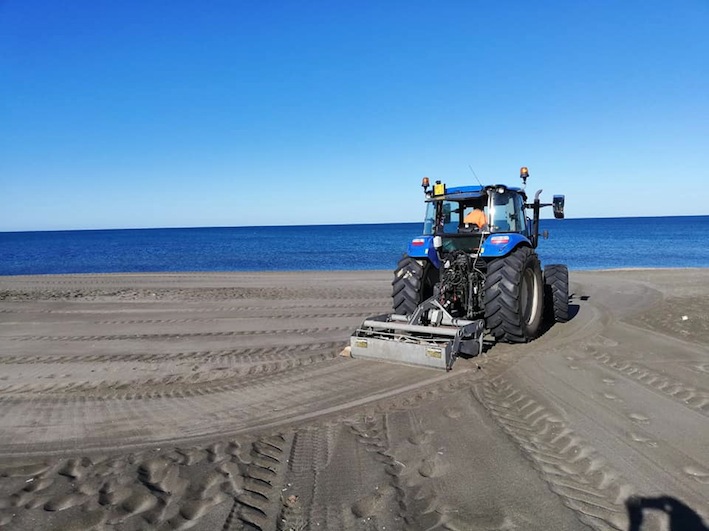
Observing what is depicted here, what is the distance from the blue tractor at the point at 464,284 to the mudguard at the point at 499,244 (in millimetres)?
13

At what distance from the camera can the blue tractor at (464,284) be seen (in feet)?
19.1

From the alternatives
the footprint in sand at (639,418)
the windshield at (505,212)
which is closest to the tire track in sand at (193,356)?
the windshield at (505,212)

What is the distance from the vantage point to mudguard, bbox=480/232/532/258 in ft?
21.9

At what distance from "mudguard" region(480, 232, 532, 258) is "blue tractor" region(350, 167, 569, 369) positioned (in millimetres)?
13

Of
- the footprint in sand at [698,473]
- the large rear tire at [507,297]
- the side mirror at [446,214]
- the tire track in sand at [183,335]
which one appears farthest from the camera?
the tire track in sand at [183,335]

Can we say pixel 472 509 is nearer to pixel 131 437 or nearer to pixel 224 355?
pixel 131 437

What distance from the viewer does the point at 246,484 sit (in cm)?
326

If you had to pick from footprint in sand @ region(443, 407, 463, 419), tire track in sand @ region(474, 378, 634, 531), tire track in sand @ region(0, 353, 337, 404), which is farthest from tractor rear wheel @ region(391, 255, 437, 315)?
footprint in sand @ region(443, 407, 463, 419)

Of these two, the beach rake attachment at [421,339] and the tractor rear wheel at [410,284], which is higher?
the tractor rear wheel at [410,284]

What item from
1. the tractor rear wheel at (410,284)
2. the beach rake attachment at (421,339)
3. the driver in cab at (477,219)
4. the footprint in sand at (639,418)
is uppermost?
the driver in cab at (477,219)

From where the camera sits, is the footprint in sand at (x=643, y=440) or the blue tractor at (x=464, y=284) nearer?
the footprint in sand at (x=643, y=440)

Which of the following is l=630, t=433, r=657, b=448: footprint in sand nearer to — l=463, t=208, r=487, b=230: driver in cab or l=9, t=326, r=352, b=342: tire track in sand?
l=463, t=208, r=487, b=230: driver in cab

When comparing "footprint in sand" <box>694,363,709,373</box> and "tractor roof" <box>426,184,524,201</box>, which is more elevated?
"tractor roof" <box>426,184,524,201</box>

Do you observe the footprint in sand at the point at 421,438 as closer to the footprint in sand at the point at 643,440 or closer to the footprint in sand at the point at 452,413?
the footprint in sand at the point at 452,413
